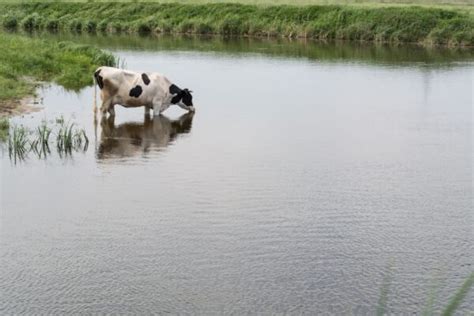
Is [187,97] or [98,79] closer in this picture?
[98,79]

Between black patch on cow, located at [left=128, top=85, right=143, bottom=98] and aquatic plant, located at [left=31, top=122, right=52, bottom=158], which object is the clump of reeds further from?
black patch on cow, located at [left=128, top=85, right=143, bottom=98]

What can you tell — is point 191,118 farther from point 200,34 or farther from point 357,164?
point 200,34

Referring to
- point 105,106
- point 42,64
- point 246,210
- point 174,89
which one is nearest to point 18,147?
point 105,106

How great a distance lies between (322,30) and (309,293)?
29589 millimetres

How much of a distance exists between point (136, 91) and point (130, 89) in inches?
4.7

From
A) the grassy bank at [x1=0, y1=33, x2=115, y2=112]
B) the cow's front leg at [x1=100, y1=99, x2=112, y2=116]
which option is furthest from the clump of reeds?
the grassy bank at [x1=0, y1=33, x2=115, y2=112]

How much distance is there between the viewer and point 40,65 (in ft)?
68.1

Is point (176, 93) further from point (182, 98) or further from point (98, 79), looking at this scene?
point (98, 79)

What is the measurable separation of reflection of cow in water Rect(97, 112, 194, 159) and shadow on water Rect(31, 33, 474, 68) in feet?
41.8

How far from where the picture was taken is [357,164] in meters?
12.6

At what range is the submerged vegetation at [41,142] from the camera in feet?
40.6

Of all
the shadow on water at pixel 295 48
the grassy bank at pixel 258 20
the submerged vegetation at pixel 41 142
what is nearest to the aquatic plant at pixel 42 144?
the submerged vegetation at pixel 41 142

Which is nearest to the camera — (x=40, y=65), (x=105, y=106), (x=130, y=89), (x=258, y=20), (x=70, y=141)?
(x=70, y=141)

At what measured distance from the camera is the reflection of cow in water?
13.3m
